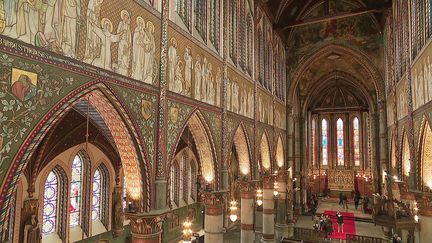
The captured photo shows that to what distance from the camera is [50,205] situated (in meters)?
14.3

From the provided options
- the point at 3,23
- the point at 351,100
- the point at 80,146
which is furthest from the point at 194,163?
the point at 351,100

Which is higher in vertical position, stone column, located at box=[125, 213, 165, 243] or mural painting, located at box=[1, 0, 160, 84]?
mural painting, located at box=[1, 0, 160, 84]

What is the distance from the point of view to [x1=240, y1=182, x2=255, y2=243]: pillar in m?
18.4

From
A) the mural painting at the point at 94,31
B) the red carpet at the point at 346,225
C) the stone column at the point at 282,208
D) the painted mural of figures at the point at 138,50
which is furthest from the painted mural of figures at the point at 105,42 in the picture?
the red carpet at the point at 346,225

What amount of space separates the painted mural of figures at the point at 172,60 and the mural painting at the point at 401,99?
41.4ft

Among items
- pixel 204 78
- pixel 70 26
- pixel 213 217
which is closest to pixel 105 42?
pixel 70 26

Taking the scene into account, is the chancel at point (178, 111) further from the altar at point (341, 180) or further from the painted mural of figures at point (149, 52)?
the altar at point (341, 180)

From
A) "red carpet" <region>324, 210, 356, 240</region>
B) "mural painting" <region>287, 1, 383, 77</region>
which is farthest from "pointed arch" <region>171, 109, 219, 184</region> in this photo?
"mural painting" <region>287, 1, 383, 77</region>

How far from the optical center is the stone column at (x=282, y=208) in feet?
86.3

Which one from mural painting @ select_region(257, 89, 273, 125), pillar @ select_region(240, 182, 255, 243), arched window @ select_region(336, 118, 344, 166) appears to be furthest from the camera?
arched window @ select_region(336, 118, 344, 166)

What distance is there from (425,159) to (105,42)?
45.1ft

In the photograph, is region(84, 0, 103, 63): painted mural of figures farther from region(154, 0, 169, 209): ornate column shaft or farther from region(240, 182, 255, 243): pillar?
region(240, 182, 255, 243): pillar

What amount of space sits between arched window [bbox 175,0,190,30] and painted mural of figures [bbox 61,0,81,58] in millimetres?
4973

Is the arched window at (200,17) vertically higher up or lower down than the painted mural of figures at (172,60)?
higher up
